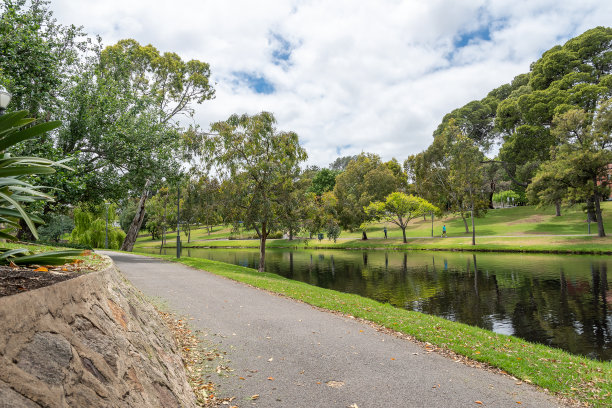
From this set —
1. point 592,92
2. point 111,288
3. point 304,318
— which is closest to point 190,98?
point 304,318

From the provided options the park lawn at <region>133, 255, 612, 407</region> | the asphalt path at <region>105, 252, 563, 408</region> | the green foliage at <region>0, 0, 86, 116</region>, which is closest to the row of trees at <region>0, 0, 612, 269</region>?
the green foliage at <region>0, 0, 86, 116</region>

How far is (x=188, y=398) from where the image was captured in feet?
13.9

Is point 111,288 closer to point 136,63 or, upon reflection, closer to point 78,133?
point 78,133

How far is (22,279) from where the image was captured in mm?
3135

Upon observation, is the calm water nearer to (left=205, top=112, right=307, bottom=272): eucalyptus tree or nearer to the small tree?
(left=205, top=112, right=307, bottom=272): eucalyptus tree

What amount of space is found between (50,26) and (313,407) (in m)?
22.5

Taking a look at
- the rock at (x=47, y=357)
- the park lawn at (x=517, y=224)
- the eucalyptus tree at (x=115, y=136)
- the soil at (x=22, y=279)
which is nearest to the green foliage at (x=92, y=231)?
the eucalyptus tree at (x=115, y=136)

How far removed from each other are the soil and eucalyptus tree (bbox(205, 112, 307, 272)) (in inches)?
611

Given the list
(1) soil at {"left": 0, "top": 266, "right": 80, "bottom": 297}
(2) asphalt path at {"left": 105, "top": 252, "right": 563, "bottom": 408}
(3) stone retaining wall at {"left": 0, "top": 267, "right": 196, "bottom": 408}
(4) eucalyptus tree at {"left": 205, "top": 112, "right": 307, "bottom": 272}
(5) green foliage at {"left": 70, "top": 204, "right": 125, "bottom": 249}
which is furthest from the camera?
(5) green foliage at {"left": 70, "top": 204, "right": 125, "bottom": 249}

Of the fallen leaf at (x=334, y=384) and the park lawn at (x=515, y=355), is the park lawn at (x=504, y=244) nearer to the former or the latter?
the park lawn at (x=515, y=355)

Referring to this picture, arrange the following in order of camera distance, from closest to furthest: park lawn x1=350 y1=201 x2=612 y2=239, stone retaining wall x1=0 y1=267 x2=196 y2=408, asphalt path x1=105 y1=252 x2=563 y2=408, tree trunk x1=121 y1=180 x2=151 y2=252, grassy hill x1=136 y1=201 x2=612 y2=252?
stone retaining wall x1=0 y1=267 x2=196 y2=408 → asphalt path x1=105 y1=252 x2=563 y2=408 → tree trunk x1=121 y1=180 x2=151 y2=252 → grassy hill x1=136 y1=201 x2=612 y2=252 → park lawn x1=350 y1=201 x2=612 y2=239

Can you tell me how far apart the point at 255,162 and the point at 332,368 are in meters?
15.2

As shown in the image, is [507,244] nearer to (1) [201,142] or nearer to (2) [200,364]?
(1) [201,142]

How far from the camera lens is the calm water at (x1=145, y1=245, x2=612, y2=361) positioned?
10.9m
